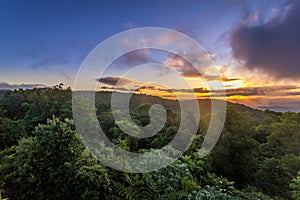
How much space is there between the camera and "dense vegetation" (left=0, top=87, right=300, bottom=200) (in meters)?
4.26

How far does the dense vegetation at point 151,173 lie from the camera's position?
426 centimetres

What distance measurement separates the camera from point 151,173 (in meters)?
4.32

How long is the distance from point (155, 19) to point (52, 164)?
4.92 meters

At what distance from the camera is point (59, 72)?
31.4ft

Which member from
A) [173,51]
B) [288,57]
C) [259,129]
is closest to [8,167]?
[173,51]

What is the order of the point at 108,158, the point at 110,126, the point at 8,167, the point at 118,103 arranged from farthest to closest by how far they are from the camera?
the point at 110,126 → the point at 118,103 → the point at 8,167 → the point at 108,158

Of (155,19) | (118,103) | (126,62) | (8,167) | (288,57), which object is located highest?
(155,19)

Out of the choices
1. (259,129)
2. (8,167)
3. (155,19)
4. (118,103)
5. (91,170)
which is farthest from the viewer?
(259,129)

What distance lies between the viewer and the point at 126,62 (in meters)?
5.17

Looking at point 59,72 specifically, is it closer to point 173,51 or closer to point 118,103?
point 118,103

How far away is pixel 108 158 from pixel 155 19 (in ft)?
14.3

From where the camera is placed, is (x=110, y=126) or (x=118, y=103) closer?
(x=118, y=103)

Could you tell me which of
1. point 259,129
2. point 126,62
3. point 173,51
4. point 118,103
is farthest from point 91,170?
point 259,129

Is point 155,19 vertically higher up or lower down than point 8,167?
higher up
